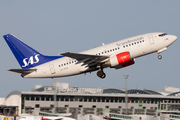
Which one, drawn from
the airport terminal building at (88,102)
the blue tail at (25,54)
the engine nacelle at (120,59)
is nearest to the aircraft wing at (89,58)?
the engine nacelle at (120,59)

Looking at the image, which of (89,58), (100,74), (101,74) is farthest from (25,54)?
(101,74)

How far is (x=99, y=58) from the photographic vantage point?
3703cm

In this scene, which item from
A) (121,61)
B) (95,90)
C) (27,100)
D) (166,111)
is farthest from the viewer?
(95,90)

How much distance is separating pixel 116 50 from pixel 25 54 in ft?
45.3

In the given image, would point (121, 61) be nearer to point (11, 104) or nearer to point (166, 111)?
point (11, 104)

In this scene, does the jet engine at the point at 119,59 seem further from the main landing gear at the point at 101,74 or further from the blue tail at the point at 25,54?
the blue tail at the point at 25,54

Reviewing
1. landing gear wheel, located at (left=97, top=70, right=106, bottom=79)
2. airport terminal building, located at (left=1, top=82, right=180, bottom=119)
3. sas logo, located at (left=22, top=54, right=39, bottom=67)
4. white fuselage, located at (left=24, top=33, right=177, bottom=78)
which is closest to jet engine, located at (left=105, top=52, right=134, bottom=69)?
white fuselage, located at (left=24, top=33, right=177, bottom=78)

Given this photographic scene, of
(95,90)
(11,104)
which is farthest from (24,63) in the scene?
(95,90)

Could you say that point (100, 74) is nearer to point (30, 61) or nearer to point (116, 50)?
point (116, 50)

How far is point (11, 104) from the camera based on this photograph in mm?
74500

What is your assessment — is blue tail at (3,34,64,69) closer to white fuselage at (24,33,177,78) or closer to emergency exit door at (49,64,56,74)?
white fuselage at (24,33,177,78)

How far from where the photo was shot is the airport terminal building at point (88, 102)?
7781 cm

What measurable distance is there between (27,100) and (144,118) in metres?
40.4

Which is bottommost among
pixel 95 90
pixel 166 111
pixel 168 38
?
pixel 166 111
